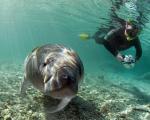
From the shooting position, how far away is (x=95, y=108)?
25.8 ft

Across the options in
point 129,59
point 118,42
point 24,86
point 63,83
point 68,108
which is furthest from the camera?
point 118,42

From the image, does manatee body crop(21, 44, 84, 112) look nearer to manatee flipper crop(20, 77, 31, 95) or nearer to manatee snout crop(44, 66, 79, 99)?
manatee snout crop(44, 66, 79, 99)

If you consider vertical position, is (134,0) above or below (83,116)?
above

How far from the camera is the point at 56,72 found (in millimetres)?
4707

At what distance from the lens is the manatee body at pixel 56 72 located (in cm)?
443

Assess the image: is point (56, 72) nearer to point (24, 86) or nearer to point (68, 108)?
point (68, 108)

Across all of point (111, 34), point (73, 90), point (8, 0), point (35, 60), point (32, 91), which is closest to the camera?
point (73, 90)

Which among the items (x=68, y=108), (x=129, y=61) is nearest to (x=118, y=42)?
(x=129, y=61)

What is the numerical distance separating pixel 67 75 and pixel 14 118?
2761 mm

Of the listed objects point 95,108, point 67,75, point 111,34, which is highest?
point 67,75

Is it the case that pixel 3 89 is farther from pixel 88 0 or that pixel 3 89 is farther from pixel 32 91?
pixel 88 0

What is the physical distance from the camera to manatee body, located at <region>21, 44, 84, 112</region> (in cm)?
443

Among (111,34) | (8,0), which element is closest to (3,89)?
(111,34)

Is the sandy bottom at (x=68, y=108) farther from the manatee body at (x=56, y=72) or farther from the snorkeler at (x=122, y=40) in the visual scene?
the snorkeler at (x=122, y=40)
